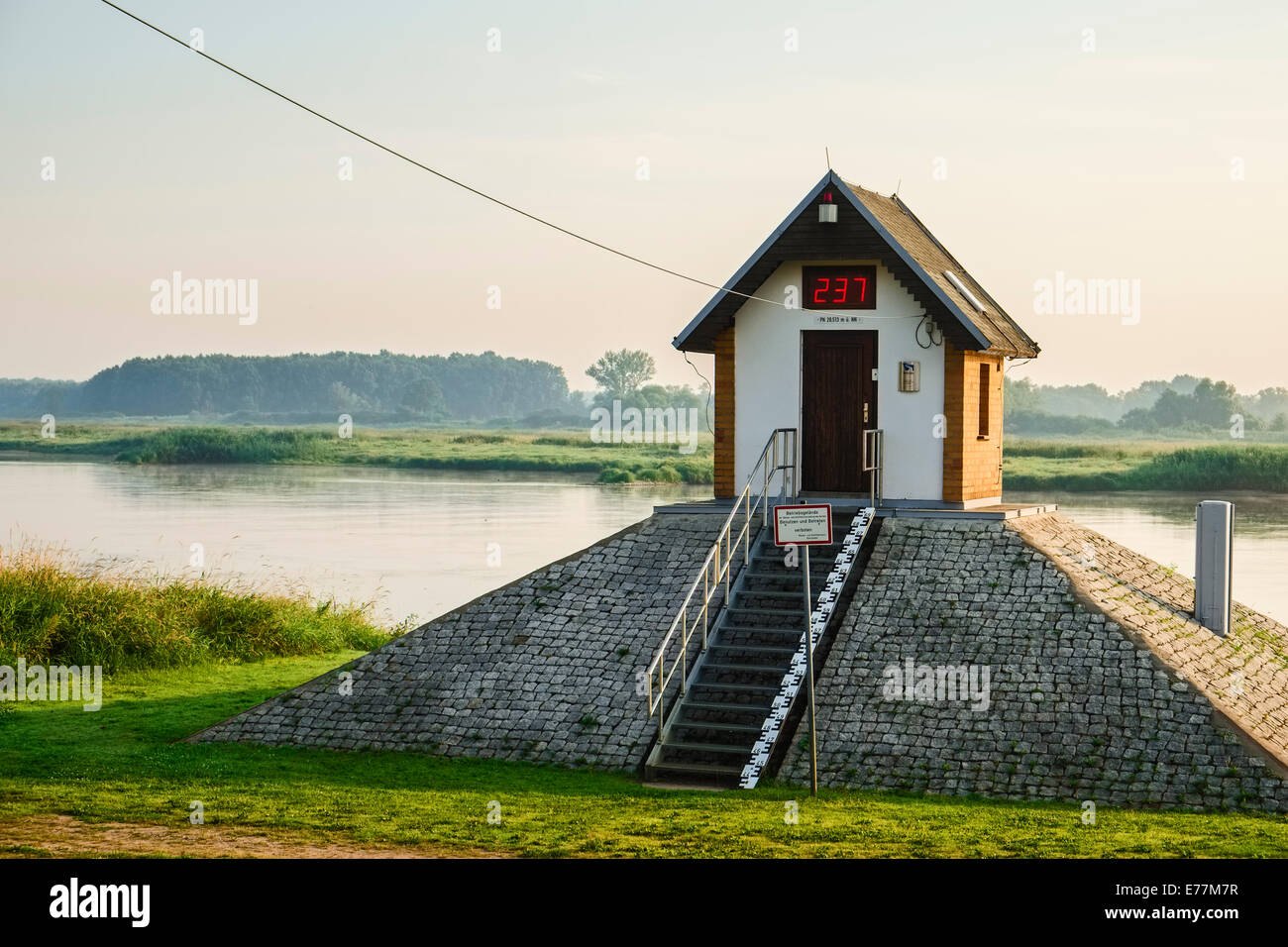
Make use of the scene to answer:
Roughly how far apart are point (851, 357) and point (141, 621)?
46.7ft

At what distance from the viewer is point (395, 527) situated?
5788 cm

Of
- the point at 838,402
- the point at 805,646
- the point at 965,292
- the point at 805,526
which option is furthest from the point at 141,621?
the point at 965,292

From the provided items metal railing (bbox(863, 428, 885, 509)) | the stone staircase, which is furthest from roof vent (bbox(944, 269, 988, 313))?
the stone staircase

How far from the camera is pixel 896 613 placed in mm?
18359

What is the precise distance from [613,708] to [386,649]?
4.05 meters

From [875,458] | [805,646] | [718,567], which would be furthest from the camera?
[875,458]

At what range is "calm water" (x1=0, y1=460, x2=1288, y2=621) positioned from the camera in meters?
41.2

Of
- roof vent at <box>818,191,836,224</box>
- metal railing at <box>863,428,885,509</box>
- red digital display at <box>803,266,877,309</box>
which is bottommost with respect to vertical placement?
A: metal railing at <box>863,428,885,509</box>

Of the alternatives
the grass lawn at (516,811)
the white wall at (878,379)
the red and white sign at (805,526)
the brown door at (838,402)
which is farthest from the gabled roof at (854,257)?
the grass lawn at (516,811)

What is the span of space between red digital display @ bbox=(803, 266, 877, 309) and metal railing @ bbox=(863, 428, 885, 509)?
6.17 ft

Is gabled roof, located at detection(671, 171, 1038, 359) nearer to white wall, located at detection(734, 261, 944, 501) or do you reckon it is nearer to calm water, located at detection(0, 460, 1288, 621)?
white wall, located at detection(734, 261, 944, 501)

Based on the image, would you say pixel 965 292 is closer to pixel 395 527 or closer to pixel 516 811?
pixel 516 811

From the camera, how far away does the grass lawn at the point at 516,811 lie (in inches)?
517
